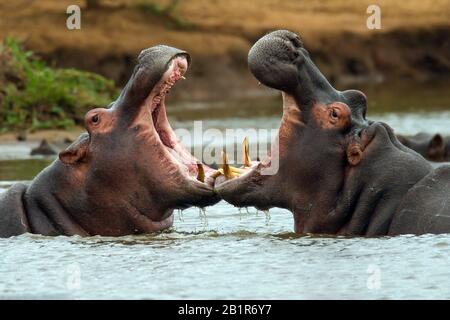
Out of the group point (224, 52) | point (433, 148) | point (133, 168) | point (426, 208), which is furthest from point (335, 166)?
point (224, 52)

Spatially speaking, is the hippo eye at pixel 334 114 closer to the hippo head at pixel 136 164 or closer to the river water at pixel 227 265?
the river water at pixel 227 265

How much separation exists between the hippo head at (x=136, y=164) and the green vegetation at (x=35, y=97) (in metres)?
8.65

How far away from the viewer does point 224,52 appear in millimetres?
28844

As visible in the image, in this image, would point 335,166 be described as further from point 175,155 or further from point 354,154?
point 175,155

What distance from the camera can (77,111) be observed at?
696 inches

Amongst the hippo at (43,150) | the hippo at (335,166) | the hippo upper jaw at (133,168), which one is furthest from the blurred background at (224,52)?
the hippo at (335,166)

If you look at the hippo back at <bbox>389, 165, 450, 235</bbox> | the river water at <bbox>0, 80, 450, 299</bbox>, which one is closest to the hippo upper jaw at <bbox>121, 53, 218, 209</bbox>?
the river water at <bbox>0, 80, 450, 299</bbox>

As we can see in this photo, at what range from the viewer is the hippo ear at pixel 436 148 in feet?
41.5

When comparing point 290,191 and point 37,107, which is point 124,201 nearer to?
point 290,191

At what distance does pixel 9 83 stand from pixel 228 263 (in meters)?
10.5

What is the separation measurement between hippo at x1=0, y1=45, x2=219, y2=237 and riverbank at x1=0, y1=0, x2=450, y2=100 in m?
17.5
